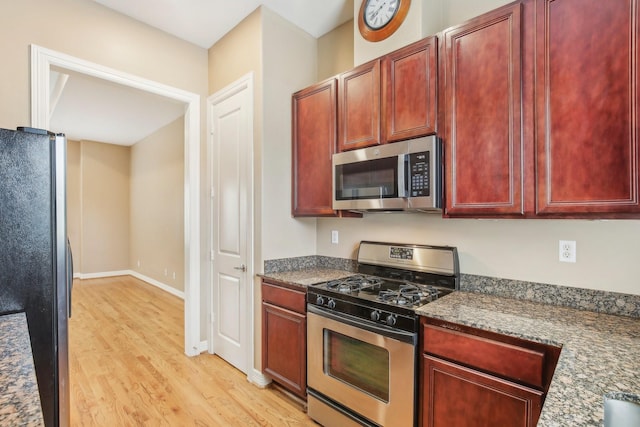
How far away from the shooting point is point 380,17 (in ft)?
7.09

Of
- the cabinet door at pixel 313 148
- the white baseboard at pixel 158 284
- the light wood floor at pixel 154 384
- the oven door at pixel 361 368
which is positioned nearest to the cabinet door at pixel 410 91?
the cabinet door at pixel 313 148

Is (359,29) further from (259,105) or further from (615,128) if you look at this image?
(615,128)

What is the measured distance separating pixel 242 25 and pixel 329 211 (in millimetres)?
1783

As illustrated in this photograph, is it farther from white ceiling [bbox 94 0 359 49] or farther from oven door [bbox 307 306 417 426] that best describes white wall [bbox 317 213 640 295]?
white ceiling [bbox 94 0 359 49]

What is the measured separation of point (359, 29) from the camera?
2297 millimetres

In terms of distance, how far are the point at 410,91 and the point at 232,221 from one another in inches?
72.3

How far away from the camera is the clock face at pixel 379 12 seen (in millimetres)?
2096

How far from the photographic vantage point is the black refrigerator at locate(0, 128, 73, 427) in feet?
4.26

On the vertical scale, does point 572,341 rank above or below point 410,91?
below

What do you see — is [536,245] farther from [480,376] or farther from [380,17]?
[380,17]

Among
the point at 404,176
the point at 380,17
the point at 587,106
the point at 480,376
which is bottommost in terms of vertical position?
the point at 480,376

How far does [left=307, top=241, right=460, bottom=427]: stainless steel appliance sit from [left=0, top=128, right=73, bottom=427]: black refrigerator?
4.33ft

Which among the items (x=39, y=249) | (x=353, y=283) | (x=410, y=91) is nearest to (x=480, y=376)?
(x=353, y=283)

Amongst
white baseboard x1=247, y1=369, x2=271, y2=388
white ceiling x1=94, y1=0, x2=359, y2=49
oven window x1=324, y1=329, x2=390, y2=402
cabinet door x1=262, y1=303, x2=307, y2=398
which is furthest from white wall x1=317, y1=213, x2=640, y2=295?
white ceiling x1=94, y1=0, x2=359, y2=49
